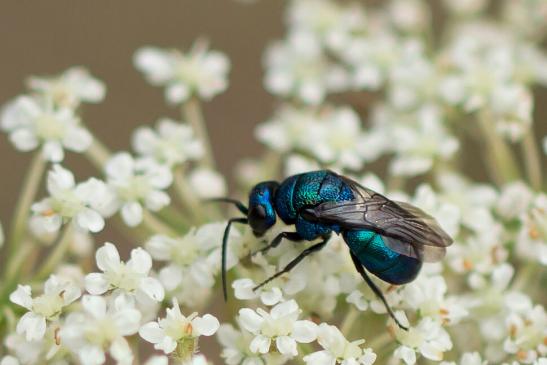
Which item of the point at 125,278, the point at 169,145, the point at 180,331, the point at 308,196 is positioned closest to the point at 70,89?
the point at 169,145

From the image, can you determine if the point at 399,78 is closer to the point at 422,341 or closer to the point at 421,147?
the point at 421,147

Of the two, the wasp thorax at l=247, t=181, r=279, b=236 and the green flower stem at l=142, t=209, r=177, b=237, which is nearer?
the wasp thorax at l=247, t=181, r=279, b=236

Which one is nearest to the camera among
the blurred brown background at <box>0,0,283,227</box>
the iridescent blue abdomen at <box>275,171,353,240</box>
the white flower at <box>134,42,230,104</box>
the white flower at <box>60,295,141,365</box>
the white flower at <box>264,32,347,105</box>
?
the white flower at <box>60,295,141,365</box>

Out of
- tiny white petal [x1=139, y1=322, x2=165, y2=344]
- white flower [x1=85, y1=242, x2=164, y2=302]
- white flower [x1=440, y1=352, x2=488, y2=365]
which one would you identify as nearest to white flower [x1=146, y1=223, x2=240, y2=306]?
white flower [x1=85, y1=242, x2=164, y2=302]

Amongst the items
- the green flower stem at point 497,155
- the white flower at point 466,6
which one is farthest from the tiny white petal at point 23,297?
the white flower at point 466,6

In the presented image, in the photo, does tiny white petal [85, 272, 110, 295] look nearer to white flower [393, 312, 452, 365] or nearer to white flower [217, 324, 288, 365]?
white flower [217, 324, 288, 365]
